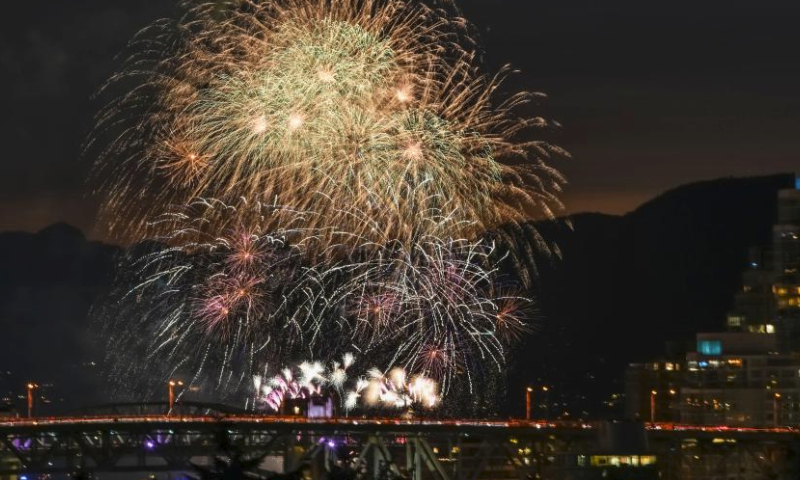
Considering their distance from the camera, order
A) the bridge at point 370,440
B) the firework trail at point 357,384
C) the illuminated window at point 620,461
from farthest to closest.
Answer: the bridge at point 370,440
the illuminated window at point 620,461
the firework trail at point 357,384

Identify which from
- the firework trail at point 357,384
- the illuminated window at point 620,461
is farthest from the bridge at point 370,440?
the firework trail at point 357,384

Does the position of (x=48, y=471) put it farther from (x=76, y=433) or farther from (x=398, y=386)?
(x=398, y=386)

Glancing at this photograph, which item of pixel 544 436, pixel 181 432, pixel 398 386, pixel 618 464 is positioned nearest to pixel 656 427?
pixel 544 436

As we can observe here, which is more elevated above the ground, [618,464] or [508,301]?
[508,301]

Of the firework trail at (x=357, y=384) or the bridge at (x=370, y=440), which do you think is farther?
the bridge at (x=370, y=440)

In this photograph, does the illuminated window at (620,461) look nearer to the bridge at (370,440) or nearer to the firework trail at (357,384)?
the bridge at (370,440)

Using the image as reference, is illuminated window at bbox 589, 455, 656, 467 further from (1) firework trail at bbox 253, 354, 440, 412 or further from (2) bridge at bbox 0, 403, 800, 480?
(1) firework trail at bbox 253, 354, 440, 412

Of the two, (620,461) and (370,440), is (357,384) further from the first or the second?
(620,461)

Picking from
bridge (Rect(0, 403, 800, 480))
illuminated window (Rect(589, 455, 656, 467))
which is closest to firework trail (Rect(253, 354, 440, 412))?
bridge (Rect(0, 403, 800, 480))

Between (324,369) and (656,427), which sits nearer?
(324,369)

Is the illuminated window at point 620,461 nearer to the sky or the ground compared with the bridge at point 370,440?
nearer to the ground

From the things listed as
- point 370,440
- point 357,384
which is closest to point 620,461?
point 357,384
